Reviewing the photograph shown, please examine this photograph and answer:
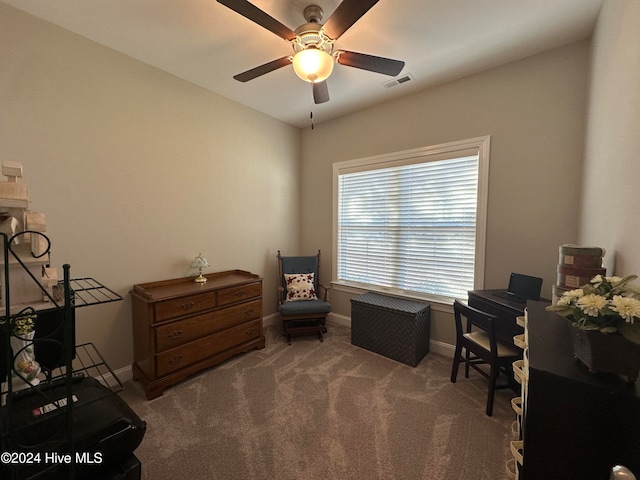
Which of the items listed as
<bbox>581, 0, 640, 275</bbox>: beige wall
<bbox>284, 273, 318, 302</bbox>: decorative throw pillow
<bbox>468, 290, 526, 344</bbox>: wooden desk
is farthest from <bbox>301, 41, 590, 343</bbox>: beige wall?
<bbox>284, 273, 318, 302</bbox>: decorative throw pillow

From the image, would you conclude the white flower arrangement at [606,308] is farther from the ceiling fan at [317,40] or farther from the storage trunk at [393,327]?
the storage trunk at [393,327]

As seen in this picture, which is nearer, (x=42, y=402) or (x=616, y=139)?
(x=42, y=402)

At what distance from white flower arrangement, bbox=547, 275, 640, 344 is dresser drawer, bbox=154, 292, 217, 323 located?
8.38 ft

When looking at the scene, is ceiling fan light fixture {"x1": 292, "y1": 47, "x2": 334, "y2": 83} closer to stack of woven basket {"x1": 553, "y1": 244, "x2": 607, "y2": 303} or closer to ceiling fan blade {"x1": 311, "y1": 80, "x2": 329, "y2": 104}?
ceiling fan blade {"x1": 311, "y1": 80, "x2": 329, "y2": 104}

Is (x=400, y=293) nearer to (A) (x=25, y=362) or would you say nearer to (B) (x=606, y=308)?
(B) (x=606, y=308)

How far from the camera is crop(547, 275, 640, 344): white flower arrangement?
74 centimetres

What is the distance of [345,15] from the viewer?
1.51 metres

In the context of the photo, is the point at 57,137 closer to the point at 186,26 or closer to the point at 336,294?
the point at 186,26

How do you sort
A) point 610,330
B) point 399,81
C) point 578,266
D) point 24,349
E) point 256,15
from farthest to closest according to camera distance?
1. point 399,81
2. point 256,15
3. point 578,266
4. point 24,349
5. point 610,330

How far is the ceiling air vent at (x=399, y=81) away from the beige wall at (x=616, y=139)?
4.43 ft

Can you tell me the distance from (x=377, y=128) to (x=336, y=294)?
91.7 inches

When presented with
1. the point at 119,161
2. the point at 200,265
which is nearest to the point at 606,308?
the point at 200,265

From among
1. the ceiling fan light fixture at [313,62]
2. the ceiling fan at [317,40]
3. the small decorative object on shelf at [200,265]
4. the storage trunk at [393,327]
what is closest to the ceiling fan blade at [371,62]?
the ceiling fan at [317,40]

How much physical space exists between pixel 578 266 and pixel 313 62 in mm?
1976
